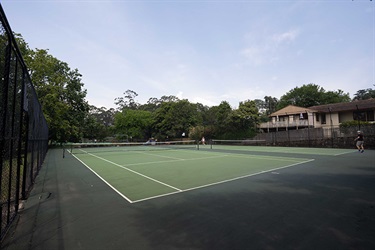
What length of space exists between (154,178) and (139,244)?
→ 4326 millimetres

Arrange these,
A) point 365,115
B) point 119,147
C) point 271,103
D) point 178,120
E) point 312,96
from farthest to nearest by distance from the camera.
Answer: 1. point 271,103
2. point 312,96
3. point 178,120
4. point 119,147
5. point 365,115

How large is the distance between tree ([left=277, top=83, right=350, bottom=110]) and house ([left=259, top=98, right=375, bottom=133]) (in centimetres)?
1440

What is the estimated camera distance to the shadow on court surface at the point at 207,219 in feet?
9.05

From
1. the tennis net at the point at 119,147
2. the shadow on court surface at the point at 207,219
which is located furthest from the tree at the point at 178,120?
the shadow on court surface at the point at 207,219

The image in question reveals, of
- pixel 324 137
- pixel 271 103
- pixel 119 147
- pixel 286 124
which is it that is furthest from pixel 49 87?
pixel 271 103

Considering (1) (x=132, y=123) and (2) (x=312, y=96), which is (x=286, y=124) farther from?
(1) (x=132, y=123)

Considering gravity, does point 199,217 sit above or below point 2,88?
below

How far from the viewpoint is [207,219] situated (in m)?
3.51

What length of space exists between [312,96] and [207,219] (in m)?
55.7

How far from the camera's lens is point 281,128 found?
1545 inches

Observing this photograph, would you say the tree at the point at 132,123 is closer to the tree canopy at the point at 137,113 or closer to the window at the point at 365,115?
the tree canopy at the point at 137,113

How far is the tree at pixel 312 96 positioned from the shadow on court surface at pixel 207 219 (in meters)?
51.2

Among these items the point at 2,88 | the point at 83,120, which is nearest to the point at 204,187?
the point at 2,88

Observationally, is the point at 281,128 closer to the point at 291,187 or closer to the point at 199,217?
the point at 291,187
